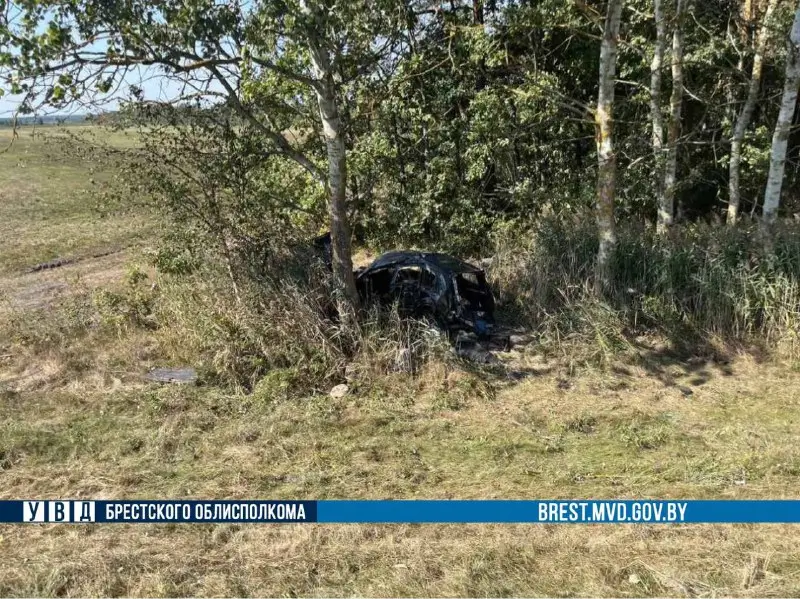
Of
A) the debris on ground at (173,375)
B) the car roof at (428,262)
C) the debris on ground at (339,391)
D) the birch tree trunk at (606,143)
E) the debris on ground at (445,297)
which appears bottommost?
the debris on ground at (339,391)

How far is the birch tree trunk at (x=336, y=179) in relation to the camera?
7312 millimetres

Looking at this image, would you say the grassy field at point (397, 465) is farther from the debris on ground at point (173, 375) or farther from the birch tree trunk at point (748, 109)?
the birch tree trunk at point (748, 109)

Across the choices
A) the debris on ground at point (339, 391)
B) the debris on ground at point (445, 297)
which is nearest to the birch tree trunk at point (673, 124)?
the debris on ground at point (445, 297)

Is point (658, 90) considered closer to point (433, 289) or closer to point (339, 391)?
point (433, 289)

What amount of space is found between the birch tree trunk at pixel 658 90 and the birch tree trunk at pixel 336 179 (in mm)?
4844

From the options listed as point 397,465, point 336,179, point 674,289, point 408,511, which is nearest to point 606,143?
point 674,289

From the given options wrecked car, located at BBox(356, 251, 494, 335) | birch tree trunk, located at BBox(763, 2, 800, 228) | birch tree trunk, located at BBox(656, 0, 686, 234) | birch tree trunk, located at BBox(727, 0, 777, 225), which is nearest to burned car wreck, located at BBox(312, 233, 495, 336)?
wrecked car, located at BBox(356, 251, 494, 335)

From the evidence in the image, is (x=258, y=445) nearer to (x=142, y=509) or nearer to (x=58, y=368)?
(x=142, y=509)

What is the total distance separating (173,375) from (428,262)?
12.6 ft

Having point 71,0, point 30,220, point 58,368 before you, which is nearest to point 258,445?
point 58,368

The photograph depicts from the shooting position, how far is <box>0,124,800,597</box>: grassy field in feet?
13.1

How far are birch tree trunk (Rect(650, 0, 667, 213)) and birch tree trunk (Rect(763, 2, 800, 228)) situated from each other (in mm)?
1489

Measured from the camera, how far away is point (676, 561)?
4.04 meters

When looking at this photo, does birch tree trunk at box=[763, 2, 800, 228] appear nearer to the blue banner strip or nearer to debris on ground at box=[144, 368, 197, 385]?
the blue banner strip
